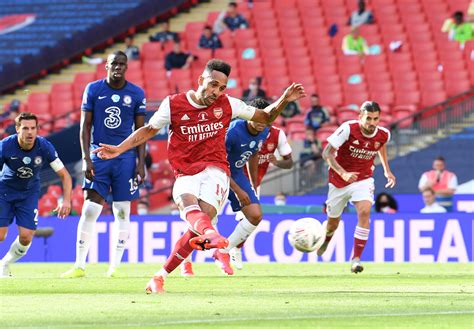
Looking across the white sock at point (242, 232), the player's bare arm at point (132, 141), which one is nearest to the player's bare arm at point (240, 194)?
the white sock at point (242, 232)

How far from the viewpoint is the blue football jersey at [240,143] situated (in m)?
14.9

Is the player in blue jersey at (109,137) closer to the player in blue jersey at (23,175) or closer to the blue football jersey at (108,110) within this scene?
the blue football jersey at (108,110)

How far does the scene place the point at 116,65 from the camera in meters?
13.7

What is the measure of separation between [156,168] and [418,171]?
5.36 m

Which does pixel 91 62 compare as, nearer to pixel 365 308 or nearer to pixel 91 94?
pixel 91 94

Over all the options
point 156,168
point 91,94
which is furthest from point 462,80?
point 91,94

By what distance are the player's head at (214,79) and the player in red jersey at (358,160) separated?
4474 millimetres

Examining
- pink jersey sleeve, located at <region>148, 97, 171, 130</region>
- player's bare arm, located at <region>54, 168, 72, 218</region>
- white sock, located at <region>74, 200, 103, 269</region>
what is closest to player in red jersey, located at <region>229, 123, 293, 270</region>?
white sock, located at <region>74, 200, 103, 269</region>

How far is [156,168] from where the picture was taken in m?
25.9

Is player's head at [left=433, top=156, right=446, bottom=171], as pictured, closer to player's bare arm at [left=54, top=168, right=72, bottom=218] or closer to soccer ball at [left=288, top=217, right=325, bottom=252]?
soccer ball at [left=288, top=217, right=325, bottom=252]

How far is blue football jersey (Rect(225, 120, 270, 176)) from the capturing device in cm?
1491

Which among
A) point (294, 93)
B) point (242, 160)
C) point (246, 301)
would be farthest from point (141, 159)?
point (246, 301)

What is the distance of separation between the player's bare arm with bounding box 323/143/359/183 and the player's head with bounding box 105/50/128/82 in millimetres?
2951

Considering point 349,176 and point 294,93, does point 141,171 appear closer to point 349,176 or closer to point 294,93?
point 349,176
